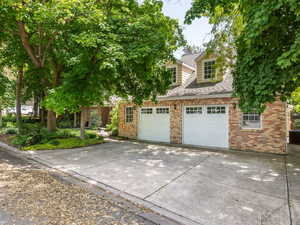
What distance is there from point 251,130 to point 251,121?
0.46 m

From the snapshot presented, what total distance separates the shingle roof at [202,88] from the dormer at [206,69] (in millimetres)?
345

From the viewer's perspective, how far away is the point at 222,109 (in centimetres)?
908

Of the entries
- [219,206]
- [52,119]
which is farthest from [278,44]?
[52,119]

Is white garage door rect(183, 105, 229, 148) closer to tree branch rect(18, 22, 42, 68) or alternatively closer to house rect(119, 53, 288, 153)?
house rect(119, 53, 288, 153)

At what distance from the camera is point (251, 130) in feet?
27.5

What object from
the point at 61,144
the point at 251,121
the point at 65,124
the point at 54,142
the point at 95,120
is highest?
the point at 251,121

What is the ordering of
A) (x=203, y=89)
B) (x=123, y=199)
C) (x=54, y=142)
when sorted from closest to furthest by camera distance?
(x=123, y=199), (x=54, y=142), (x=203, y=89)

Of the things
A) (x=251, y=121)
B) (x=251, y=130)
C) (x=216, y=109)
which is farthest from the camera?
(x=216, y=109)

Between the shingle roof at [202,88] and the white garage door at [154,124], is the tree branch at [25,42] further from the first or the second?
the shingle roof at [202,88]

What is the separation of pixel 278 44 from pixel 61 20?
7.20m

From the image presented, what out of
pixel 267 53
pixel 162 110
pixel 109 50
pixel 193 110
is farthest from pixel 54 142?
pixel 267 53

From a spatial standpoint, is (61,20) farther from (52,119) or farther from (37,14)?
(52,119)

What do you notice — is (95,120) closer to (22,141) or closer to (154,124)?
(154,124)

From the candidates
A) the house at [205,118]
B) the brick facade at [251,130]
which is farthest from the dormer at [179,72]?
the brick facade at [251,130]
